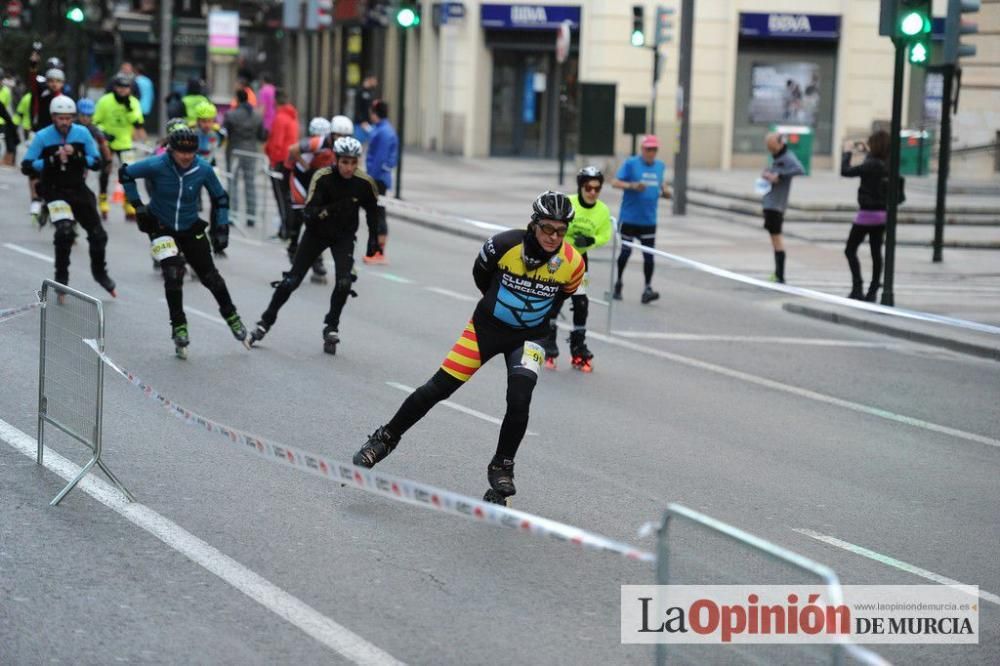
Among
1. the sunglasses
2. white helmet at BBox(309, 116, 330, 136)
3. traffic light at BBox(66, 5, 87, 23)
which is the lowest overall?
the sunglasses

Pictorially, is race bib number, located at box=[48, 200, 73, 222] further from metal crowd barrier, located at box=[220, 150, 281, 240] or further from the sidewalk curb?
the sidewalk curb

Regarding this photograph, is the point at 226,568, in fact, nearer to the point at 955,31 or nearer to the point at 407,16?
the point at 955,31

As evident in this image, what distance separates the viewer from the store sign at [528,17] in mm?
41531

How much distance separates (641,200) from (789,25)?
23.0 metres

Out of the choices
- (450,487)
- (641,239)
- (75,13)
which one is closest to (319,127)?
(641,239)

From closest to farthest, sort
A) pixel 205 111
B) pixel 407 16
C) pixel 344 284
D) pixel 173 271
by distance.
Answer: pixel 173 271 < pixel 344 284 < pixel 205 111 < pixel 407 16

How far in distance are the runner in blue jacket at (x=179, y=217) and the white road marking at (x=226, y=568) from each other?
3.49 metres

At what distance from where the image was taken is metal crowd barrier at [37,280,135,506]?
8469mm

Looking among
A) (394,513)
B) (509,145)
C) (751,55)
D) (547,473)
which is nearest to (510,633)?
(394,513)

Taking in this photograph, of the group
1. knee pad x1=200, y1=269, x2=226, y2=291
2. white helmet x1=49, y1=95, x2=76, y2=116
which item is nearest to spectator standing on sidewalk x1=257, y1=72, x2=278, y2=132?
white helmet x1=49, y1=95, x2=76, y2=116

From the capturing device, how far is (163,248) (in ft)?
43.9

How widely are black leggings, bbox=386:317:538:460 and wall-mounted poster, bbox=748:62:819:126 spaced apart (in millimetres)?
31969

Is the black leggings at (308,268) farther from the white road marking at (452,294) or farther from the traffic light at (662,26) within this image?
the traffic light at (662,26)

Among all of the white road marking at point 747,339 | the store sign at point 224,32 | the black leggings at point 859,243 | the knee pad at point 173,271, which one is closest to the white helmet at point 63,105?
the knee pad at point 173,271
